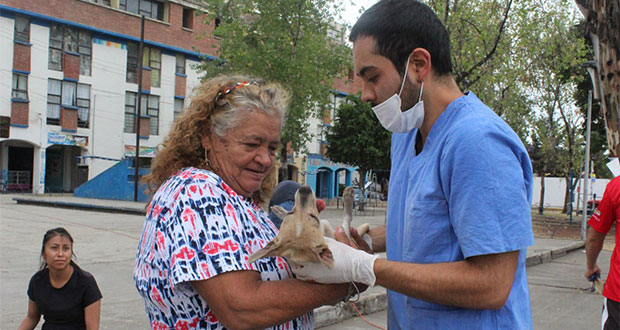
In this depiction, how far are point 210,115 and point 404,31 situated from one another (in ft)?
2.85

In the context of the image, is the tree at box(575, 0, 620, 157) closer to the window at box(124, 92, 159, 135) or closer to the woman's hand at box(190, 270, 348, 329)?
the woman's hand at box(190, 270, 348, 329)

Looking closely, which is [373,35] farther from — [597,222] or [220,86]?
[597,222]

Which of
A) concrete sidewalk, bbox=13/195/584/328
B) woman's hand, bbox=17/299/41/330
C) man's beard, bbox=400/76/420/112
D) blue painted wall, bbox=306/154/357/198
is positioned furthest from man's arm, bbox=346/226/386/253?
blue painted wall, bbox=306/154/357/198

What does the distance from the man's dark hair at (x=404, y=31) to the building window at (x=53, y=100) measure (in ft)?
108

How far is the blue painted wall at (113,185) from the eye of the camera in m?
30.2

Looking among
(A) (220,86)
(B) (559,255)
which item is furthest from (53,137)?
(A) (220,86)

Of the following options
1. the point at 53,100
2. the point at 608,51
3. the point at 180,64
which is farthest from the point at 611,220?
the point at 180,64

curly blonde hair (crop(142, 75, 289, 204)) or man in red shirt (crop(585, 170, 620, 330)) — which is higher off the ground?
curly blonde hair (crop(142, 75, 289, 204))

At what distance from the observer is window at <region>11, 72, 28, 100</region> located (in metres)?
29.5

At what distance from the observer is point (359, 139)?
32656 mm

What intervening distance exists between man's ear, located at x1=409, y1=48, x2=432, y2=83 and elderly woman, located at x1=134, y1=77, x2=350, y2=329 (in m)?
0.59

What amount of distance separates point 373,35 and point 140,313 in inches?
223

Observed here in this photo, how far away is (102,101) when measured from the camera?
109ft

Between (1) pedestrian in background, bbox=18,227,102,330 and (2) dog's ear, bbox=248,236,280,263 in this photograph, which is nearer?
(2) dog's ear, bbox=248,236,280,263
